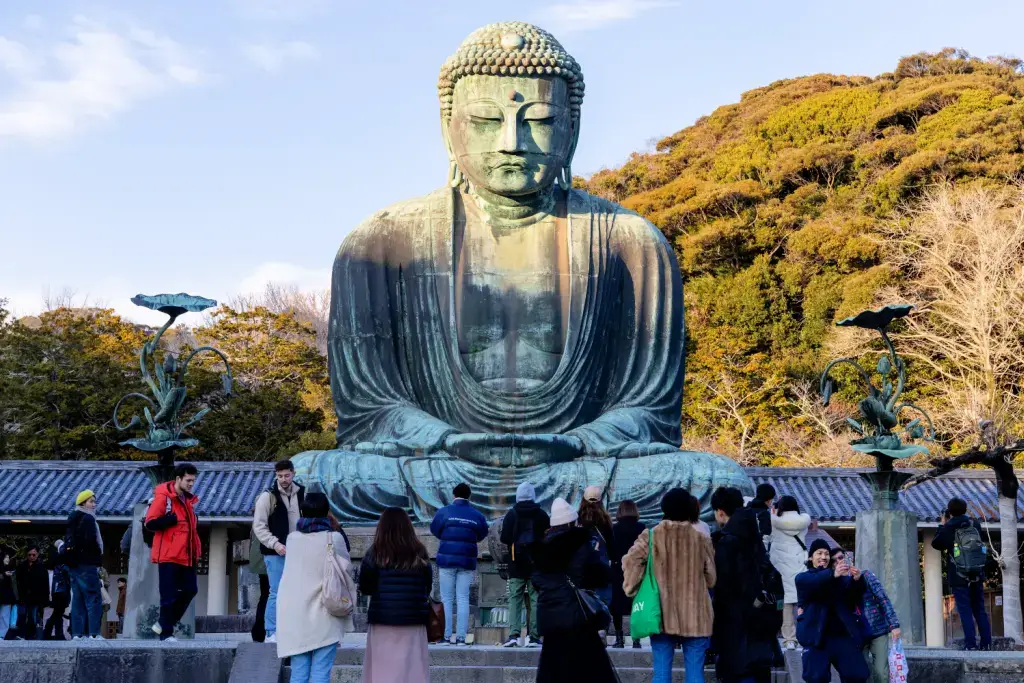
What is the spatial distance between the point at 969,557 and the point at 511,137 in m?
5.01

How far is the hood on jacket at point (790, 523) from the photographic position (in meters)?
10.5

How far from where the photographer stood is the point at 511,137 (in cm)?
1398

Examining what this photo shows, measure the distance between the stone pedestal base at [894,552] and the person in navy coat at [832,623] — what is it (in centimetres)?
440

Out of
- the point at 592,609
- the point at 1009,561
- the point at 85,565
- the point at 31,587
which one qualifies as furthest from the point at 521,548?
the point at 1009,561

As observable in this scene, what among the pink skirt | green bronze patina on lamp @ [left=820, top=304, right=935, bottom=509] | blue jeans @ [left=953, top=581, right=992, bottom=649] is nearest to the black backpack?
blue jeans @ [left=953, top=581, right=992, bottom=649]

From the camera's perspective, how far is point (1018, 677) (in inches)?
372

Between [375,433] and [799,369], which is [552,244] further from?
[799,369]

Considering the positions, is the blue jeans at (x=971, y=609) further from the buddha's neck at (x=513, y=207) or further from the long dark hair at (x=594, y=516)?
the buddha's neck at (x=513, y=207)

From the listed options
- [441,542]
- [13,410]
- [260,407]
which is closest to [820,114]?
[260,407]

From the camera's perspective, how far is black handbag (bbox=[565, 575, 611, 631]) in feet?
26.2

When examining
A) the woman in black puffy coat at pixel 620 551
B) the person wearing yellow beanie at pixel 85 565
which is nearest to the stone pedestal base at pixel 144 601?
the person wearing yellow beanie at pixel 85 565

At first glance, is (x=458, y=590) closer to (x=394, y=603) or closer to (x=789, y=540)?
(x=789, y=540)

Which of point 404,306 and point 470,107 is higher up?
point 470,107

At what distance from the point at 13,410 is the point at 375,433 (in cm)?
1649
